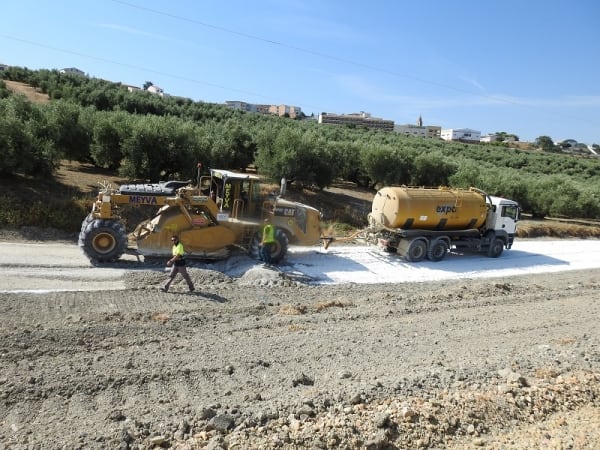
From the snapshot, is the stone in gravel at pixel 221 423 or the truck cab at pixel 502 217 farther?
the truck cab at pixel 502 217

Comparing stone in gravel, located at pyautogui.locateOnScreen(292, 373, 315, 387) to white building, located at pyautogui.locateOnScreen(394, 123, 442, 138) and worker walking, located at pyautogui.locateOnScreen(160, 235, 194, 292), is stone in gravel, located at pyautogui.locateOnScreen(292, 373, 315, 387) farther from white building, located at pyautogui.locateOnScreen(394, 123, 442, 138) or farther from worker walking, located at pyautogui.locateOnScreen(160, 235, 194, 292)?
white building, located at pyautogui.locateOnScreen(394, 123, 442, 138)

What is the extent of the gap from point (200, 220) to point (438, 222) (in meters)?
8.69

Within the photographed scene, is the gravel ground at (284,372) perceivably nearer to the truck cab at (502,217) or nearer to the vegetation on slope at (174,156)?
the truck cab at (502,217)

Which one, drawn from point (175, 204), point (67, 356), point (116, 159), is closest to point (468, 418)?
point (67, 356)

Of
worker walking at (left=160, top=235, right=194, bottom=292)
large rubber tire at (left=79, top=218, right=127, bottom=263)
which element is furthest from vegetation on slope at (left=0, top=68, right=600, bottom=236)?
worker walking at (left=160, top=235, right=194, bottom=292)

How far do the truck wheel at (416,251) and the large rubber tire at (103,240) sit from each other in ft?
31.0

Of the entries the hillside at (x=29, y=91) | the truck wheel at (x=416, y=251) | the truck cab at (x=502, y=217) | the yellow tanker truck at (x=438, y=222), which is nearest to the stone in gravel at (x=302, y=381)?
the yellow tanker truck at (x=438, y=222)

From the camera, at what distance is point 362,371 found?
791 cm

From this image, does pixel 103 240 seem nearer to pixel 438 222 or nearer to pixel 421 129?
pixel 438 222

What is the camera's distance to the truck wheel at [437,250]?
18031 mm

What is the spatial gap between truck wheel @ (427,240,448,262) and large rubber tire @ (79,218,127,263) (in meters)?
10.4

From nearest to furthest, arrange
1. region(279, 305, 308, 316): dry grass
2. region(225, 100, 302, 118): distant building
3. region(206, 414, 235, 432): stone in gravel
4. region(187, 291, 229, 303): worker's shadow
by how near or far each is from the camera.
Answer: region(206, 414, 235, 432): stone in gravel, region(279, 305, 308, 316): dry grass, region(187, 291, 229, 303): worker's shadow, region(225, 100, 302, 118): distant building

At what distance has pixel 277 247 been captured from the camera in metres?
14.8

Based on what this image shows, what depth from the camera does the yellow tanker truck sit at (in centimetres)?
1755
